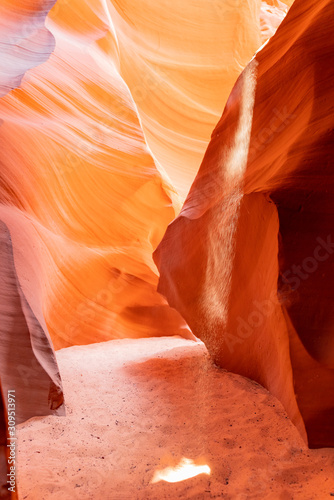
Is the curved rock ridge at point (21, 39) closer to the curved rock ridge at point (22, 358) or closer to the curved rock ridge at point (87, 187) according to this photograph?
the curved rock ridge at point (87, 187)

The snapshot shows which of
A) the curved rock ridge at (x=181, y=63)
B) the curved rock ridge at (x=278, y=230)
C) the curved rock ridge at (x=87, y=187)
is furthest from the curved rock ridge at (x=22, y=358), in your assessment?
the curved rock ridge at (x=181, y=63)

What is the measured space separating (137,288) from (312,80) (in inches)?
182

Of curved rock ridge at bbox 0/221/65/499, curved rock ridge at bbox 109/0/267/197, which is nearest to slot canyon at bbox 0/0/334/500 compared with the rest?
curved rock ridge at bbox 0/221/65/499

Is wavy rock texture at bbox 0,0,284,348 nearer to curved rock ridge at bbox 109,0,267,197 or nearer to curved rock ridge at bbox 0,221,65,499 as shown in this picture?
curved rock ridge at bbox 0,221,65,499

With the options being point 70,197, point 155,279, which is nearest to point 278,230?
point 70,197

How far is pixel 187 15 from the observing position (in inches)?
416

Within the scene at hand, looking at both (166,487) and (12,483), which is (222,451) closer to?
(166,487)

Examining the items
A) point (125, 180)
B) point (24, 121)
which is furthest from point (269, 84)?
point (125, 180)

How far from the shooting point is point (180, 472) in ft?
8.59

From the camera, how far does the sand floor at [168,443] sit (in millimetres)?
2439

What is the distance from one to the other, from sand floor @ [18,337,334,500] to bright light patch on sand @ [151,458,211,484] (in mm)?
37

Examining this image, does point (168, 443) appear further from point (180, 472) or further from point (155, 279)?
point (155, 279)

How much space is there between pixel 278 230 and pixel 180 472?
170 cm

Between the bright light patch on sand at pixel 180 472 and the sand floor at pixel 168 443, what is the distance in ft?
0.12
